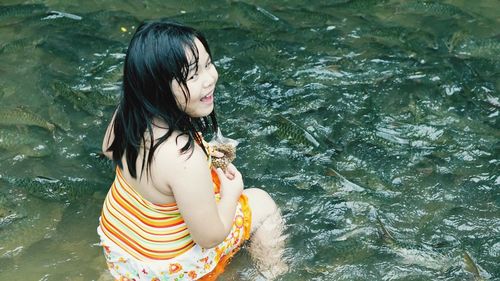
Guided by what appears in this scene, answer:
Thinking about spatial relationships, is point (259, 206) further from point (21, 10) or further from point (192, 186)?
point (21, 10)

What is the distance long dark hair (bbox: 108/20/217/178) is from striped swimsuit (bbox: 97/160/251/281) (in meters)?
0.15

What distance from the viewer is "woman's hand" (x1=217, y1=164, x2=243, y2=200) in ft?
7.85

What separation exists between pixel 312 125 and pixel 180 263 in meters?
1.59

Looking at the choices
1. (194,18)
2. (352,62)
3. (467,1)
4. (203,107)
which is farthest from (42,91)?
(467,1)

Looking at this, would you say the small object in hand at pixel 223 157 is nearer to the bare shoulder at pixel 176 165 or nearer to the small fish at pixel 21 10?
the bare shoulder at pixel 176 165

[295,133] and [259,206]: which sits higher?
[259,206]

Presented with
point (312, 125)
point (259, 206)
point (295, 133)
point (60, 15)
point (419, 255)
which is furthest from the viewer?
point (60, 15)

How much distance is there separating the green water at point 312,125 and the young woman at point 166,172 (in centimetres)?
52

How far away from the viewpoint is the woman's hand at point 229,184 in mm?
2393

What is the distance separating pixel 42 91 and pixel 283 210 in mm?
1824

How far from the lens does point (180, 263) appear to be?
2.38 m

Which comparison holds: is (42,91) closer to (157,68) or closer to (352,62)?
(352,62)

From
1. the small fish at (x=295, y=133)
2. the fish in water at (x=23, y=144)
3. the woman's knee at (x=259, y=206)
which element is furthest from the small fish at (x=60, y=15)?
the woman's knee at (x=259, y=206)

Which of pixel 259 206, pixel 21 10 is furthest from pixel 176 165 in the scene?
pixel 21 10
